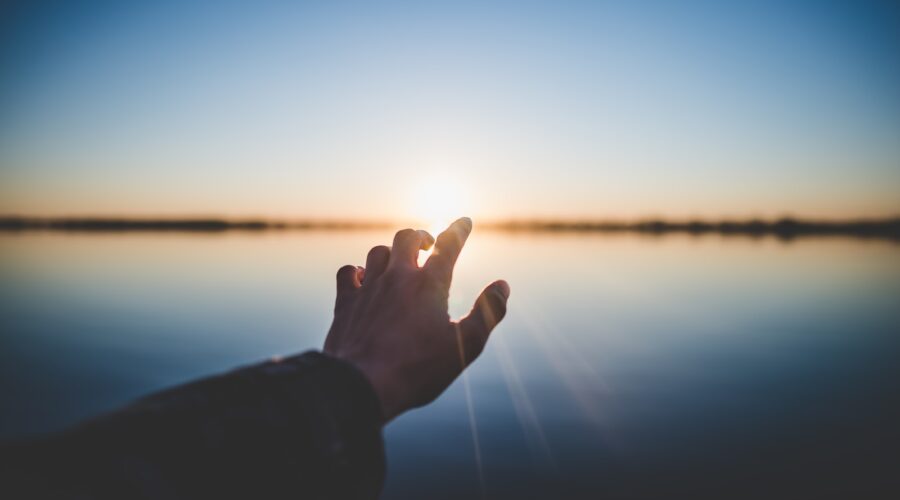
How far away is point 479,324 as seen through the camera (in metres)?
1.48

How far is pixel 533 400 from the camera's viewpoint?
20.7ft

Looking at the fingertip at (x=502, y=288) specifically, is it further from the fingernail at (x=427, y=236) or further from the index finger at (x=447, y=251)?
the fingernail at (x=427, y=236)

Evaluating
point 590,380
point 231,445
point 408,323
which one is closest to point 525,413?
point 590,380

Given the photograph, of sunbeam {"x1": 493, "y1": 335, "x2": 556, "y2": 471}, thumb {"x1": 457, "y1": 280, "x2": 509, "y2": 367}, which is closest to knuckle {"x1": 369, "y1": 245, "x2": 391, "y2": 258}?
thumb {"x1": 457, "y1": 280, "x2": 509, "y2": 367}

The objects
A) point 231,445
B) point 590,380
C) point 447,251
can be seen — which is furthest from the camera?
point 590,380

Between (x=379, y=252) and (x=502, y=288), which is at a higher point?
(x=379, y=252)

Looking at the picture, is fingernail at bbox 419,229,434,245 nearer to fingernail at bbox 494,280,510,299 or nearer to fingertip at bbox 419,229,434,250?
fingertip at bbox 419,229,434,250

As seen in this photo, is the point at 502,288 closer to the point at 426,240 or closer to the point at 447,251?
the point at 447,251

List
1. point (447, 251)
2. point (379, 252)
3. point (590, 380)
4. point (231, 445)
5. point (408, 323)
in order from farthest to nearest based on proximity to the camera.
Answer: point (590, 380) < point (379, 252) < point (447, 251) < point (408, 323) < point (231, 445)

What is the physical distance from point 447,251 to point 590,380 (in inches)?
242

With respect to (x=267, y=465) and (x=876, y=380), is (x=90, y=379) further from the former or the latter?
(x=876, y=380)

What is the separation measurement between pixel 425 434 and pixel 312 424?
16.1 ft

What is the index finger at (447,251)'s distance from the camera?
161cm

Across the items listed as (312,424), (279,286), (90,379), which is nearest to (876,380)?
(312,424)
